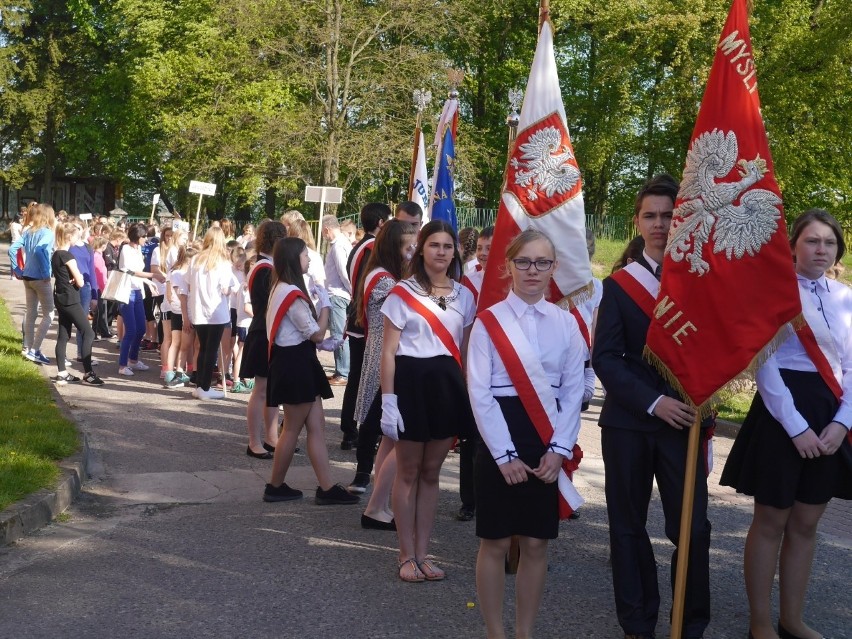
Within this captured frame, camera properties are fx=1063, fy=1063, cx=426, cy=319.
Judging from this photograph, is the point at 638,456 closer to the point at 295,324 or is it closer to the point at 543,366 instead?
the point at 543,366

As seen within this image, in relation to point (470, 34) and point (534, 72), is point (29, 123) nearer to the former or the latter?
point (470, 34)

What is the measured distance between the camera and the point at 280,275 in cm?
782

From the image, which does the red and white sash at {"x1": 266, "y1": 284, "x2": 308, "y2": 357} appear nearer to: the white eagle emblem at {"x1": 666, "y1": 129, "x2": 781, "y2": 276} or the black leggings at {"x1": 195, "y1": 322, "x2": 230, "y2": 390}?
the white eagle emblem at {"x1": 666, "y1": 129, "x2": 781, "y2": 276}

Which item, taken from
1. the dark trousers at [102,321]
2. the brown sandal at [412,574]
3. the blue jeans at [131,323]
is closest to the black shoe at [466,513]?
the brown sandal at [412,574]

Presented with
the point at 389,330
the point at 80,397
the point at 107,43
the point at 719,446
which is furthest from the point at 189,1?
the point at 389,330

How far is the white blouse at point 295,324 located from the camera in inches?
301

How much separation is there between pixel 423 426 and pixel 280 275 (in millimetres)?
2401

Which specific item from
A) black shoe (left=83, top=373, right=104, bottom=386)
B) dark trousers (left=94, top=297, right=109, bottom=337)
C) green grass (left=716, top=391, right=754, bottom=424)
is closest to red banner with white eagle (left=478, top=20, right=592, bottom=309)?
green grass (left=716, top=391, right=754, bottom=424)

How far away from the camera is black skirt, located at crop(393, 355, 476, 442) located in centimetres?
586

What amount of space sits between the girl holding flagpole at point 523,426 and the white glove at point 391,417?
1139 millimetres

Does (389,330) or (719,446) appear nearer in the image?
(389,330)

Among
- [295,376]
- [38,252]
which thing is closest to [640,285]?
[295,376]

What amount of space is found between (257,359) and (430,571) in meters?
3.55

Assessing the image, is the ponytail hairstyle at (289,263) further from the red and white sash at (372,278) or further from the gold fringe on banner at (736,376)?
the gold fringe on banner at (736,376)
